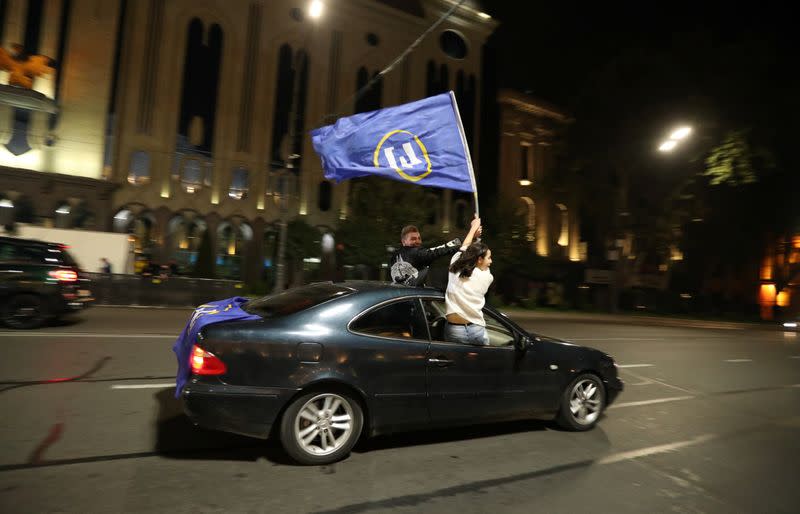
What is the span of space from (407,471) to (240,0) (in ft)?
123

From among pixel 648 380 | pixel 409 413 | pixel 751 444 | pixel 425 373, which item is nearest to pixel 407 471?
pixel 409 413

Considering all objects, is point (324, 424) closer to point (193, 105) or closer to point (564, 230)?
point (193, 105)

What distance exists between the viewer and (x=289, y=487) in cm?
354

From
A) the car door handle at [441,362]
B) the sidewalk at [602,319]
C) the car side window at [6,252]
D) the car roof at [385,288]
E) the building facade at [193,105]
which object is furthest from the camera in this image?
the building facade at [193,105]

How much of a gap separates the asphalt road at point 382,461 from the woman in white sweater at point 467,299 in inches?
40.6

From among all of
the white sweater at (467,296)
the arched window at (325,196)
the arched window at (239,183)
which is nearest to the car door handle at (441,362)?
the white sweater at (467,296)

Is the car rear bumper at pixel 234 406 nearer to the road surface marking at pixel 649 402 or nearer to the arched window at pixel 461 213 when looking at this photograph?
the road surface marking at pixel 649 402

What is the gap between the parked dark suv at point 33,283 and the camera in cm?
945

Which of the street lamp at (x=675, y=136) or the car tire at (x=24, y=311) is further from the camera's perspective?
the street lamp at (x=675, y=136)

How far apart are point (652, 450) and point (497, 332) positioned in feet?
6.20

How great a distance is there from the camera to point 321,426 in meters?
3.98

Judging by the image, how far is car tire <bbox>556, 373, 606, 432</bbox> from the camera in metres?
5.22

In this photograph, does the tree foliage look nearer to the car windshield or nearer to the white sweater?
the white sweater

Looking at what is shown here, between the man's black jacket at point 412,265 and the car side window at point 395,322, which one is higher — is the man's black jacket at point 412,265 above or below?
above
